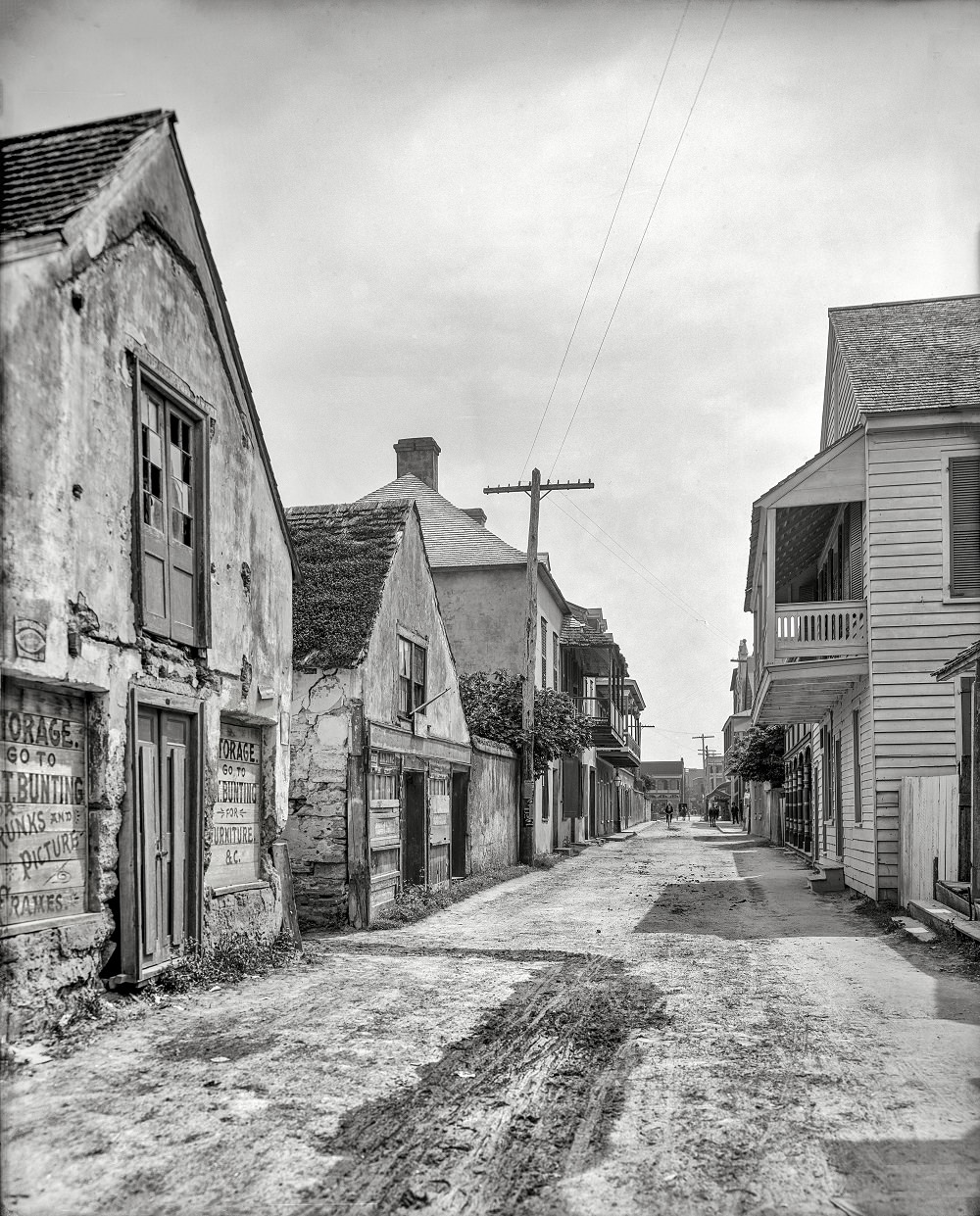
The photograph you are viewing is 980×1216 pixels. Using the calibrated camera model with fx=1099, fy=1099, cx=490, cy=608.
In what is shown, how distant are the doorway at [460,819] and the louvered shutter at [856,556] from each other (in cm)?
682

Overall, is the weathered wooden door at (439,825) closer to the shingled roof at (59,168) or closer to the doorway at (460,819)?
the doorway at (460,819)

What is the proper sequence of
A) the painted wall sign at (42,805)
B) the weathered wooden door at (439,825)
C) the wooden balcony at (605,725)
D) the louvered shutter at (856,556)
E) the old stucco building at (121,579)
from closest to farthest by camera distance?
the painted wall sign at (42,805)
the old stucco building at (121,579)
the weathered wooden door at (439,825)
the louvered shutter at (856,556)
the wooden balcony at (605,725)

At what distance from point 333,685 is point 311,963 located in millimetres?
3392

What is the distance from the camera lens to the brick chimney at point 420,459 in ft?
97.6

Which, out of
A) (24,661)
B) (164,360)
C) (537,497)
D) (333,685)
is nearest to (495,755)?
(537,497)

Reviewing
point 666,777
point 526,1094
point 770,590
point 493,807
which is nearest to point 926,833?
point 770,590

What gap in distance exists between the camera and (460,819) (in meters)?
18.1

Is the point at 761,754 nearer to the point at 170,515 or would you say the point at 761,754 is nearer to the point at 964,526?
the point at 964,526

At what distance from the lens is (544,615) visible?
29891 millimetres

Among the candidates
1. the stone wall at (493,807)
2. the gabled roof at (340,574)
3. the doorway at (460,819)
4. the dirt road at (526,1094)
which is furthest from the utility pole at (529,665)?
the dirt road at (526,1094)

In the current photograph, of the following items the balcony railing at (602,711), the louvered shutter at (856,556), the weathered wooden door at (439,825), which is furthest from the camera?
the balcony railing at (602,711)

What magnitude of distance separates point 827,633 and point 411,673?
19.4 ft

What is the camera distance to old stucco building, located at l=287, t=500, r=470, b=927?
12.1 metres

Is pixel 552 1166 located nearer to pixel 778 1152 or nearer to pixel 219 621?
pixel 778 1152
